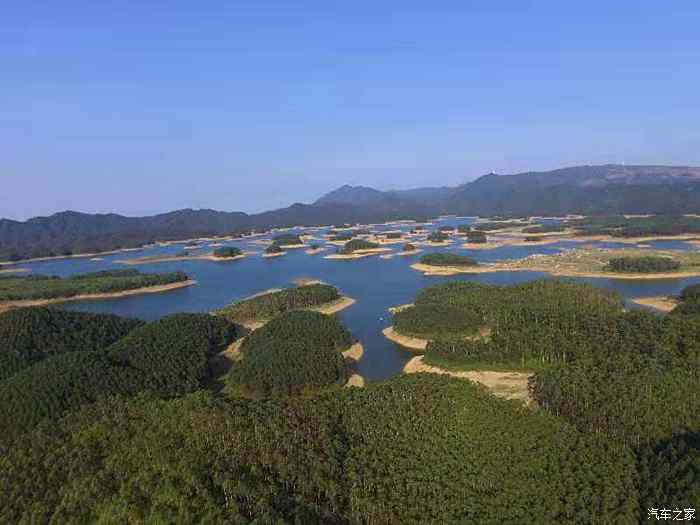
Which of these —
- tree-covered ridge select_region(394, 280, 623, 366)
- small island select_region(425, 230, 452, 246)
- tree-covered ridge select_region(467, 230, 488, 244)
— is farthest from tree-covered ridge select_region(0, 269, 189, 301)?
tree-covered ridge select_region(467, 230, 488, 244)

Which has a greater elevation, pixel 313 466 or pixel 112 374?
pixel 112 374

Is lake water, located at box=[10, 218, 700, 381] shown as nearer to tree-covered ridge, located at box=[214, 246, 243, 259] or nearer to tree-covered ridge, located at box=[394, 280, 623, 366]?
tree-covered ridge, located at box=[394, 280, 623, 366]

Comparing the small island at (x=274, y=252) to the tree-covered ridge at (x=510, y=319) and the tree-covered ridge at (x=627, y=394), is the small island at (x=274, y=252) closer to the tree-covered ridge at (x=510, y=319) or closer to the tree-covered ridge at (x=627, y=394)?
the tree-covered ridge at (x=510, y=319)

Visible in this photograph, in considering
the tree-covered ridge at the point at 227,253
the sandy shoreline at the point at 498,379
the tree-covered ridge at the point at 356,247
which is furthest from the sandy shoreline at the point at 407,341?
the tree-covered ridge at the point at 227,253

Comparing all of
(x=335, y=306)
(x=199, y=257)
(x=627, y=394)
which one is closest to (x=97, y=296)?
(x=335, y=306)

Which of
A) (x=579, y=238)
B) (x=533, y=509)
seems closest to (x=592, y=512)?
(x=533, y=509)

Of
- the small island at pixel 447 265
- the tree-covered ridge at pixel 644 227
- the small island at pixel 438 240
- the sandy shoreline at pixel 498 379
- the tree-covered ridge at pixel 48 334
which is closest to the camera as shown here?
the sandy shoreline at pixel 498 379

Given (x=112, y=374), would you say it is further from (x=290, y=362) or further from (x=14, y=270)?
(x=14, y=270)
